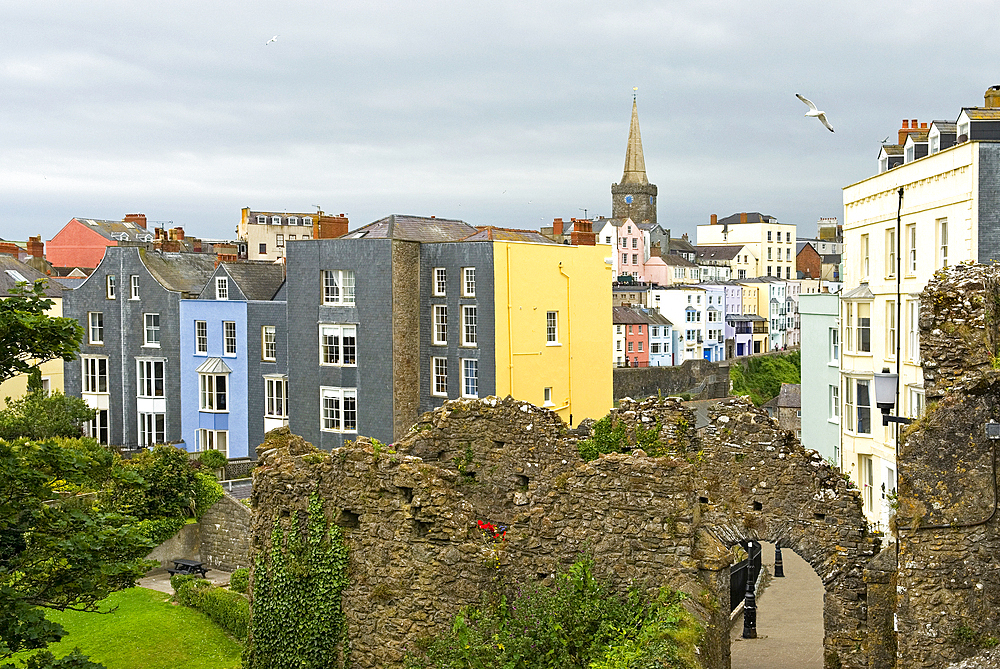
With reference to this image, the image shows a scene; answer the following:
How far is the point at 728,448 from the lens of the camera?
15203mm

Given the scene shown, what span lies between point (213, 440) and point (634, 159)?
11216 cm

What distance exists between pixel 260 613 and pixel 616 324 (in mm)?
75779

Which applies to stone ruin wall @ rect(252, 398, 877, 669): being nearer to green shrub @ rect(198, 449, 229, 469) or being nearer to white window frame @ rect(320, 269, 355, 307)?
green shrub @ rect(198, 449, 229, 469)

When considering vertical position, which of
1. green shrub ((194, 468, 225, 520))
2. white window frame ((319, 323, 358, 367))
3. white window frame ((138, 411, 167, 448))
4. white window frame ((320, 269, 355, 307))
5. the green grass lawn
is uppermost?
white window frame ((320, 269, 355, 307))

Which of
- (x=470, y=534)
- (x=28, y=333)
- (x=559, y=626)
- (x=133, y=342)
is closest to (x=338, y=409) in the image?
(x=133, y=342)

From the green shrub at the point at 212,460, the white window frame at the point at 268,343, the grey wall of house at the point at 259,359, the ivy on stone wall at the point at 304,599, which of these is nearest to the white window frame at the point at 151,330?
the grey wall of house at the point at 259,359

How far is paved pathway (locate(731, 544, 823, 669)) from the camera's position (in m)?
17.0

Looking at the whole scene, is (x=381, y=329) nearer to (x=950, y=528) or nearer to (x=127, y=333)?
(x=127, y=333)

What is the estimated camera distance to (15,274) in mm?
55469

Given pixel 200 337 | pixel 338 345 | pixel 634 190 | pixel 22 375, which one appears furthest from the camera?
pixel 634 190

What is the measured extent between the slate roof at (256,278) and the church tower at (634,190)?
101171 mm

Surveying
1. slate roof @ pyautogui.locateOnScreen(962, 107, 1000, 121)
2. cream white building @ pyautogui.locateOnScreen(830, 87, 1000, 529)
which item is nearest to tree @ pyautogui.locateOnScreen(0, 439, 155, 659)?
cream white building @ pyautogui.locateOnScreen(830, 87, 1000, 529)

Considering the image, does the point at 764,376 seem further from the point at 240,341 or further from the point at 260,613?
the point at 260,613

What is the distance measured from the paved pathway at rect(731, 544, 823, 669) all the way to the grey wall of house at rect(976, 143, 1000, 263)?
909 cm
